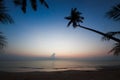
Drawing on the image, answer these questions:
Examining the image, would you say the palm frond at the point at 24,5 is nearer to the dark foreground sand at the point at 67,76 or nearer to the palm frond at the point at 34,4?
the palm frond at the point at 34,4

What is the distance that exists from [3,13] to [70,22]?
903 inches

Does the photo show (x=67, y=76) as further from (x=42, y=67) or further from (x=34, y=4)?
(x=42, y=67)

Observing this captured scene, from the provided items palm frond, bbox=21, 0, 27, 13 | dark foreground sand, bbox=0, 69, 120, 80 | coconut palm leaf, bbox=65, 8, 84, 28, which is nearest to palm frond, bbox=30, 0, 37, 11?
palm frond, bbox=21, 0, 27, 13

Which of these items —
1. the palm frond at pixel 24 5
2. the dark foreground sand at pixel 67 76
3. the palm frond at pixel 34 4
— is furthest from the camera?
the dark foreground sand at pixel 67 76

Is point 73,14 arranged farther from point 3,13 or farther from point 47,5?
point 3,13

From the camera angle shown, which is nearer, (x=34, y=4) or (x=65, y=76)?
(x=34, y=4)

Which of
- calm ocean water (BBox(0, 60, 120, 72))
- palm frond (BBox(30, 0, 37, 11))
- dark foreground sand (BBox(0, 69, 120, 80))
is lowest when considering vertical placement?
dark foreground sand (BBox(0, 69, 120, 80))

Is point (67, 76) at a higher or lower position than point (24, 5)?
lower

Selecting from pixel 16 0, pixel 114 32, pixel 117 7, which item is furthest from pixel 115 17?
pixel 16 0

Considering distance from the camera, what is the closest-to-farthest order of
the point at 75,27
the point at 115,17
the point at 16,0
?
the point at 16,0 < the point at 115,17 < the point at 75,27

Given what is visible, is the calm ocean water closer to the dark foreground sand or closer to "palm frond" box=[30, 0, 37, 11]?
the dark foreground sand

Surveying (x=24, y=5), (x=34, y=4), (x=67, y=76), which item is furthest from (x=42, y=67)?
(x=34, y=4)

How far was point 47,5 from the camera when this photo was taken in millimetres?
12922

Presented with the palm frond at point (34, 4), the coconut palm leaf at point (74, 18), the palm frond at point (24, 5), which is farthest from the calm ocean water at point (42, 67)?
the palm frond at point (34, 4)
